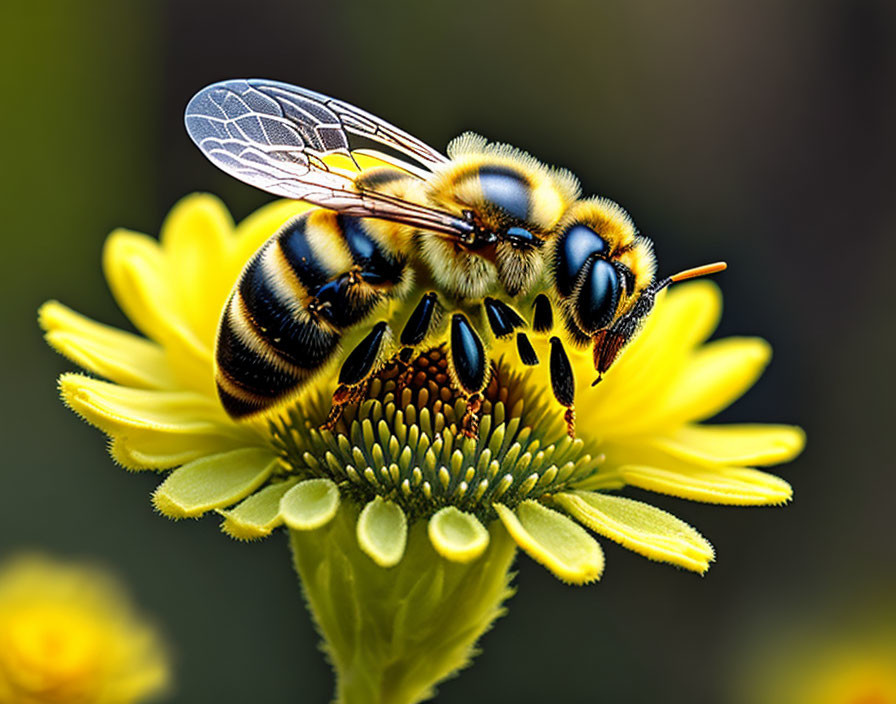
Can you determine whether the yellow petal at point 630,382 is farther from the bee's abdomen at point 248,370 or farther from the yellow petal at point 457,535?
the bee's abdomen at point 248,370

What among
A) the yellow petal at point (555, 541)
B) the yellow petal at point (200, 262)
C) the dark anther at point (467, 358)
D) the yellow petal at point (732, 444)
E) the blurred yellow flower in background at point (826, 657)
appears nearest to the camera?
the yellow petal at point (555, 541)

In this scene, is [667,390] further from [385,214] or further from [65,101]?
[65,101]

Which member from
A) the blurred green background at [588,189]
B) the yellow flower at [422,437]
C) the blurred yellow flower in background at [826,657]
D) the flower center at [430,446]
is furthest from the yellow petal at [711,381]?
the blurred green background at [588,189]

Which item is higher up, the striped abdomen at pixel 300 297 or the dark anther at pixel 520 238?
the dark anther at pixel 520 238

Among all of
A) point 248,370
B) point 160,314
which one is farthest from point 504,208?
point 160,314

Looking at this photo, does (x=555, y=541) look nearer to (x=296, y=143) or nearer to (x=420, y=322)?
(x=420, y=322)

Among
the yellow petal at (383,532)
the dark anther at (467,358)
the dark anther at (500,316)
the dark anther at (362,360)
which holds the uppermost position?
the dark anther at (500,316)

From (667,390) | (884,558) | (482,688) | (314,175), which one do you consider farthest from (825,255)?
(314,175)

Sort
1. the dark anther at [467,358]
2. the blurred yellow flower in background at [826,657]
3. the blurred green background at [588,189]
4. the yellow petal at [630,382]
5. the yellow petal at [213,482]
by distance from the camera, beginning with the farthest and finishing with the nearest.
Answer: the blurred green background at [588,189]
the blurred yellow flower in background at [826,657]
the yellow petal at [630,382]
the dark anther at [467,358]
the yellow petal at [213,482]
